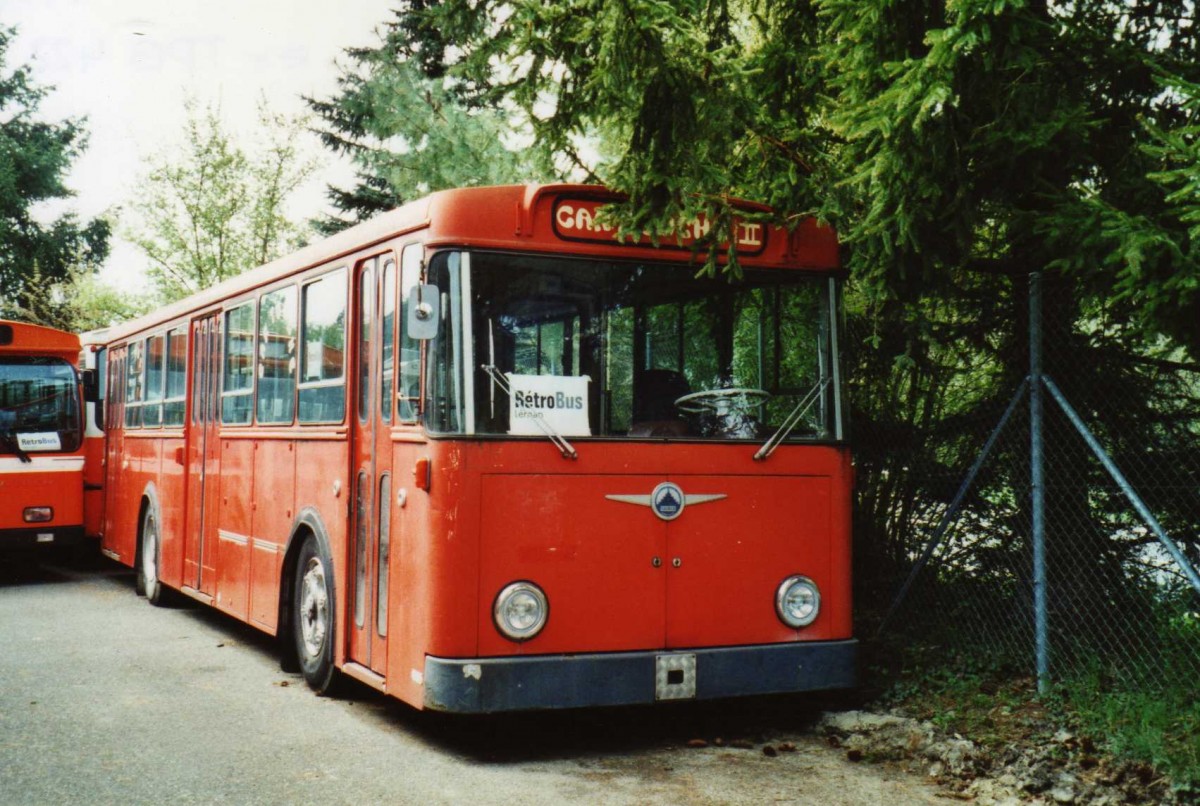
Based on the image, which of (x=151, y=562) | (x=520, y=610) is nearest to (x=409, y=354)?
(x=520, y=610)

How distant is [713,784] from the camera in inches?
235

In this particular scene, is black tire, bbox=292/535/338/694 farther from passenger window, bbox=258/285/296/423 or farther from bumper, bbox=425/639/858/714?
bumper, bbox=425/639/858/714

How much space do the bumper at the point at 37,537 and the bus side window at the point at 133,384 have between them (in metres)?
1.58

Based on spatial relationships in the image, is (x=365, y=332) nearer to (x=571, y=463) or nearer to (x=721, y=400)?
(x=571, y=463)

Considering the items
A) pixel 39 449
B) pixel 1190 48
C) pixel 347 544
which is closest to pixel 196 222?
pixel 39 449

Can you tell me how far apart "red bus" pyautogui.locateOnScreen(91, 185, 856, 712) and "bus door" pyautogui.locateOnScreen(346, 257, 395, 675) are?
2cm

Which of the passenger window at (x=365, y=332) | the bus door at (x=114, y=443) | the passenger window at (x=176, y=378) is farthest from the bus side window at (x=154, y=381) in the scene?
the passenger window at (x=365, y=332)

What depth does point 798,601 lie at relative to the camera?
6801 mm

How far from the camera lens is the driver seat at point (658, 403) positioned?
660 cm

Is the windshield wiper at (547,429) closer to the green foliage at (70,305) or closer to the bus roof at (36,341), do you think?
the bus roof at (36,341)

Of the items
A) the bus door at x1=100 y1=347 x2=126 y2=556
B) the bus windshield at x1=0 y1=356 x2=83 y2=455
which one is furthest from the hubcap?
the bus windshield at x1=0 y1=356 x2=83 y2=455

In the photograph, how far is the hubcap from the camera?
780 cm

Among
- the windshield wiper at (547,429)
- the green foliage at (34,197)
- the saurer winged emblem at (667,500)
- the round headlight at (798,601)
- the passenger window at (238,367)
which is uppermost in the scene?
the green foliage at (34,197)

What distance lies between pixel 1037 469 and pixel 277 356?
504 cm
